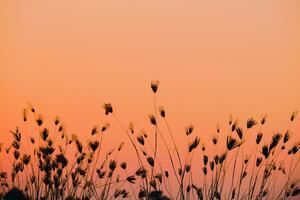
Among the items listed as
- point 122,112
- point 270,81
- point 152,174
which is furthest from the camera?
point 270,81

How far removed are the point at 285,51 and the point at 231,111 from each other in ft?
2.00

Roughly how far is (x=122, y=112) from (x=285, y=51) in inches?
49.1

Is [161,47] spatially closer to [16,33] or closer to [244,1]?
[244,1]

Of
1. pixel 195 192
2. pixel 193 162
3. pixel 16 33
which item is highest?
pixel 16 33

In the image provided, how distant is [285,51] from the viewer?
2.85m

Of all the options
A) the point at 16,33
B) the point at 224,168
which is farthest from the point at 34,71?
the point at 224,168

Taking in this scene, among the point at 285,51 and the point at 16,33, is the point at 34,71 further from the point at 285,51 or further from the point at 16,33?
the point at 285,51

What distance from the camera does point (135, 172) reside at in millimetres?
2525

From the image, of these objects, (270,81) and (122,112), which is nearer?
(122,112)

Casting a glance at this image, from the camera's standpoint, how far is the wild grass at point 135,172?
2.41 meters

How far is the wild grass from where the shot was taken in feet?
7.92

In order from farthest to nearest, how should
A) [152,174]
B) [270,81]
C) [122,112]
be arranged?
[270,81], [122,112], [152,174]

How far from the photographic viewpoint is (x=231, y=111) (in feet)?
8.88

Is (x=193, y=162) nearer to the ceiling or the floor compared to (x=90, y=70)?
nearer to the floor
